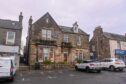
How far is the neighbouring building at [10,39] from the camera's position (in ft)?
83.1

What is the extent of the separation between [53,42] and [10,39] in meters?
7.67

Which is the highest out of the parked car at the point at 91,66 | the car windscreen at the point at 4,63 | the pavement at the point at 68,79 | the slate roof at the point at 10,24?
the slate roof at the point at 10,24

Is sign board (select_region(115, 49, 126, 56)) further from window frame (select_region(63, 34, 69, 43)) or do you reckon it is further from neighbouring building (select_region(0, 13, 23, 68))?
neighbouring building (select_region(0, 13, 23, 68))

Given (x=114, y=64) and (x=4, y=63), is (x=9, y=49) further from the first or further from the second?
(x=114, y=64)

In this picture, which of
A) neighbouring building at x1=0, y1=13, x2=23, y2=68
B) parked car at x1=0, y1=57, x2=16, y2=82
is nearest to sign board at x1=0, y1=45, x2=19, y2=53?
neighbouring building at x1=0, y1=13, x2=23, y2=68

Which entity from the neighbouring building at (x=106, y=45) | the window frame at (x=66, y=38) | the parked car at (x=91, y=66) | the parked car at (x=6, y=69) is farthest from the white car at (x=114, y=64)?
the parked car at (x=6, y=69)

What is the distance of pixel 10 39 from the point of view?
2673cm

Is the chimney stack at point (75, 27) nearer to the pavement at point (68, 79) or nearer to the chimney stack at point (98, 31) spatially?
the chimney stack at point (98, 31)

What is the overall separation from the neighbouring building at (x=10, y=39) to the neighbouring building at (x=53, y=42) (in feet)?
8.63

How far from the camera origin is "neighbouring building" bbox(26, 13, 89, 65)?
29062 mm

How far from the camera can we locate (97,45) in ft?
136

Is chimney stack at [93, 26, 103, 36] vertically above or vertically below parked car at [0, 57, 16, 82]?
above

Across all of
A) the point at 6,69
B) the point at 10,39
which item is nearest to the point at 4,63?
the point at 6,69

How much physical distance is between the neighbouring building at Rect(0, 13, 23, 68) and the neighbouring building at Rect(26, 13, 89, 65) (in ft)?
8.63
